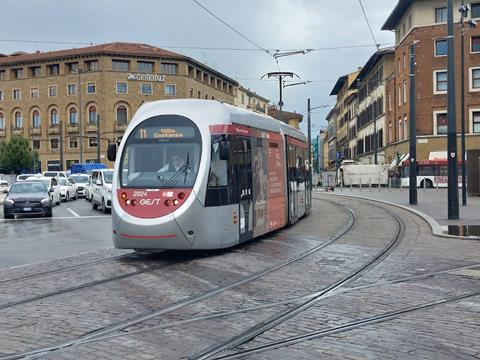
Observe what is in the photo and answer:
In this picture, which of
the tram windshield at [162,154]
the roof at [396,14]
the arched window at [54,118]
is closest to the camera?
the tram windshield at [162,154]

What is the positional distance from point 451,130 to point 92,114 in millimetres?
72673

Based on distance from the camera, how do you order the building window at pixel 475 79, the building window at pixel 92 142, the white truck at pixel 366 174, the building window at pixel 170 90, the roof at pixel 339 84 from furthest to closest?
the roof at pixel 339 84
the building window at pixel 170 90
the building window at pixel 92 142
the white truck at pixel 366 174
the building window at pixel 475 79

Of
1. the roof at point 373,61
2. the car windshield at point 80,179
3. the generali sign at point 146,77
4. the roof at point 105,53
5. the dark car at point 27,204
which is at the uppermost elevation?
the roof at point 105,53

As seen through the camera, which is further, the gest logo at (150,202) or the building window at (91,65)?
the building window at (91,65)

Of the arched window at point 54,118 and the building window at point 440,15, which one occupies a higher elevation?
the building window at point 440,15

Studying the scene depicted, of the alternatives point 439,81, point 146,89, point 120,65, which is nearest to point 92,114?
point 120,65

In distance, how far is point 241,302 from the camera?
7.80 meters

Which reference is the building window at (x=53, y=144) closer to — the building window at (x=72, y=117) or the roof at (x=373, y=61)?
the building window at (x=72, y=117)

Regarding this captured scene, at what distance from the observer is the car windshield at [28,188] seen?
25161mm

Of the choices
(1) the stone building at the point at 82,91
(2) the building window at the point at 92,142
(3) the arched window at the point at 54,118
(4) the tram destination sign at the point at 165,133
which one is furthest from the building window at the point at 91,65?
(4) the tram destination sign at the point at 165,133

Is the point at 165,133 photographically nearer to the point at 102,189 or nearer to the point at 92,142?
the point at 102,189

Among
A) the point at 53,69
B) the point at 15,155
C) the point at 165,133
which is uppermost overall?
the point at 53,69

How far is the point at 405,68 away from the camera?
59219 millimetres

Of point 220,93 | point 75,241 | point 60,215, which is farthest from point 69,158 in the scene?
point 75,241
